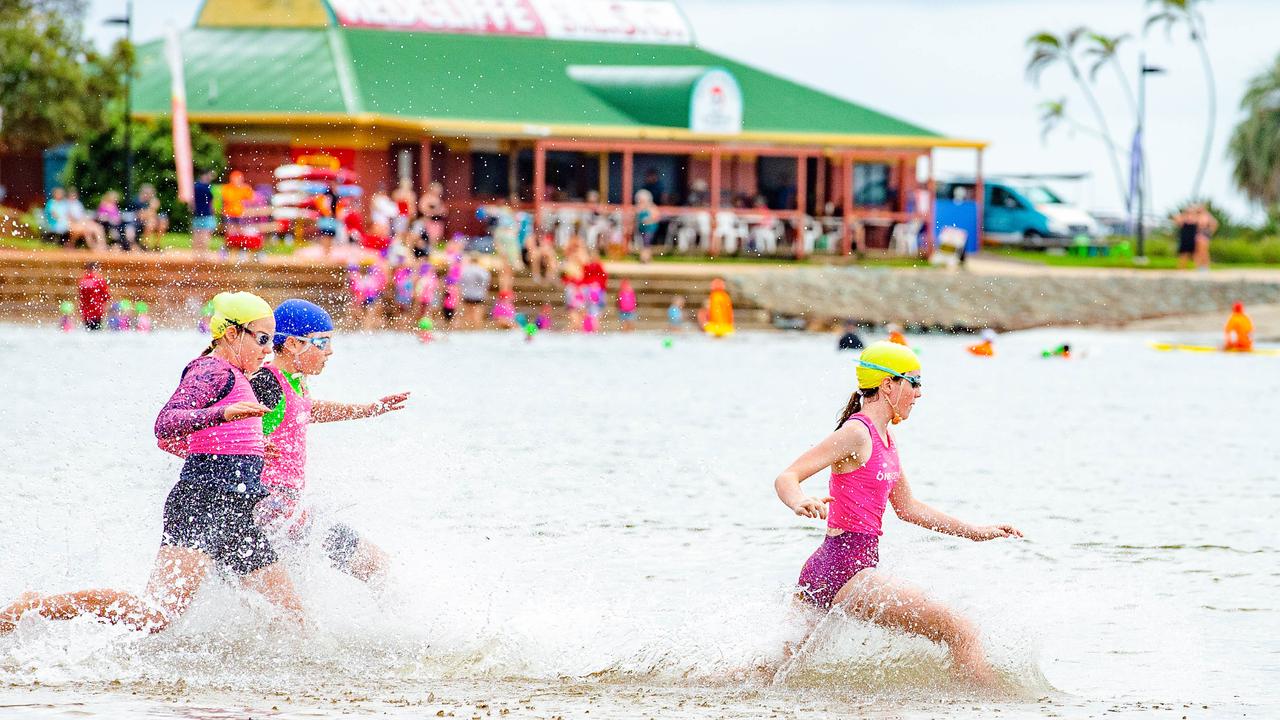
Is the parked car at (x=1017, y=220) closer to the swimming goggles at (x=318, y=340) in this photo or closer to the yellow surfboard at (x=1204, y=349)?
the yellow surfboard at (x=1204, y=349)

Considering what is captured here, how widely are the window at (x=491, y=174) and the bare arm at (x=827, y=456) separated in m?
36.8

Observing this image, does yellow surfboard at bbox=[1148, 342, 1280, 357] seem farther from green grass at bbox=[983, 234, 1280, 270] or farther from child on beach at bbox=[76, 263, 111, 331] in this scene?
child on beach at bbox=[76, 263, 111, 331]

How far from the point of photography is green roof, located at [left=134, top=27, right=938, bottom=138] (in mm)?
43406

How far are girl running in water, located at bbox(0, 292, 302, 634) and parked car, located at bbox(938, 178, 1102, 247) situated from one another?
149 feet

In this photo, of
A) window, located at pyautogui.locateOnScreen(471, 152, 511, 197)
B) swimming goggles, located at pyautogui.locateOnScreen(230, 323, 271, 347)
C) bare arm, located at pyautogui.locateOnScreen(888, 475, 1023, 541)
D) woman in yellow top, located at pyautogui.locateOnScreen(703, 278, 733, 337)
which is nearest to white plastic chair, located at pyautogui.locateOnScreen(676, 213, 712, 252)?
window, located at pyautogui.locateOnScreen(471, 152, 511, 197)

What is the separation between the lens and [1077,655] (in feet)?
29.6

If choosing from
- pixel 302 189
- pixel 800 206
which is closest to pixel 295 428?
pixel 302 189

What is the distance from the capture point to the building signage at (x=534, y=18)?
47.8m

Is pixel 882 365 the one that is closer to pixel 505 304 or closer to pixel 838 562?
pixel 838 562

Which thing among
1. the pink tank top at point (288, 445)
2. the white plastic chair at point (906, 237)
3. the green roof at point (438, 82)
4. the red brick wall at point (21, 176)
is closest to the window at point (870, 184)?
the green roof at point (438, 82)

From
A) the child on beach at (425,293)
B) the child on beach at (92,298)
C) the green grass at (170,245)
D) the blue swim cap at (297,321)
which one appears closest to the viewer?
the blue swim cap at (297,321)

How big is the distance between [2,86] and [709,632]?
44.0 meters

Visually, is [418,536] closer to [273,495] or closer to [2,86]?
[273,495]

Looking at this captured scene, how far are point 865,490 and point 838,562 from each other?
0.29 metres
